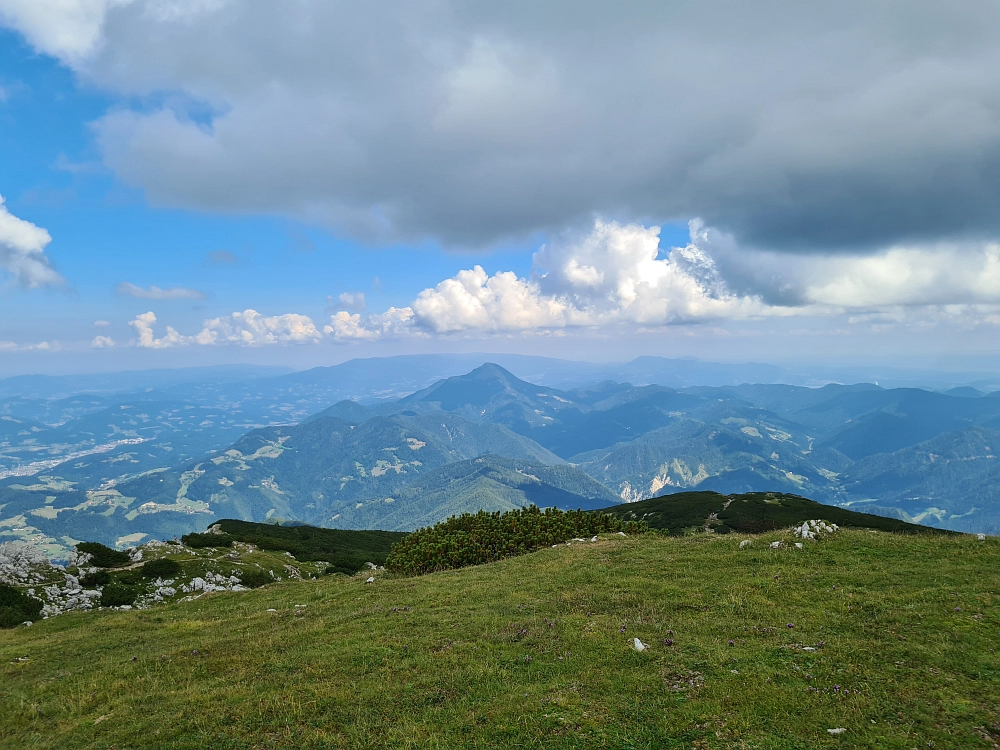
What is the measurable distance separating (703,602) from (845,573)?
21.5 ft

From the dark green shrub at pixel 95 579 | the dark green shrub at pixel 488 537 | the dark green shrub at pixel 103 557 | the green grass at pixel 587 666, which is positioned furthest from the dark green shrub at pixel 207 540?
the green grass at pixel 587 666

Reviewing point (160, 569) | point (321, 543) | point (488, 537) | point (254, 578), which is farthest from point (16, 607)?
point (321, 543)

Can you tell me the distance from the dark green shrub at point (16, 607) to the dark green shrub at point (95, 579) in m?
3.63

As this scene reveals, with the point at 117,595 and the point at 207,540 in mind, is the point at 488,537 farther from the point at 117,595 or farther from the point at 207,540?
the point at 207,540

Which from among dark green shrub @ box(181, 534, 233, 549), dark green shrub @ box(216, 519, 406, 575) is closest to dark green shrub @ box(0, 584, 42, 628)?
dark green shrub @ box(181, 534, 233, 549)

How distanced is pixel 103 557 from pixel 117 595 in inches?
350

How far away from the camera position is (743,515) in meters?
100

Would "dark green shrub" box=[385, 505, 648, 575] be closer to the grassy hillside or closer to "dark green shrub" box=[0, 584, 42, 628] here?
"dark green shrub" box=[0, 584, 42, 628]

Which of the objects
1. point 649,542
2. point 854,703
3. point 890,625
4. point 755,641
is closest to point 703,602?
point 755,641

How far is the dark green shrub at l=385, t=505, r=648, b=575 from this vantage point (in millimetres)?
37156

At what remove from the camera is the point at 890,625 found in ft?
48.5

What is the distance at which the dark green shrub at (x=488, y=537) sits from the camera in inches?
1463

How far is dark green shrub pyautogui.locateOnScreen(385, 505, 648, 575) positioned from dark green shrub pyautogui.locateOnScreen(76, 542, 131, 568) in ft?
78.6

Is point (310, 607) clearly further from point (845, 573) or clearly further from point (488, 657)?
point (845, 573)
